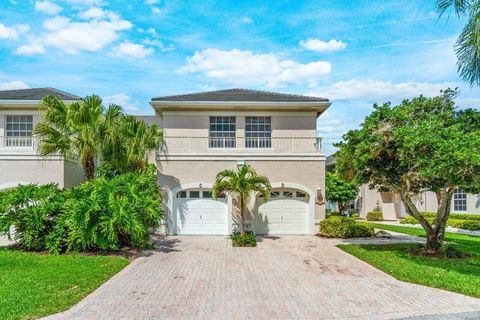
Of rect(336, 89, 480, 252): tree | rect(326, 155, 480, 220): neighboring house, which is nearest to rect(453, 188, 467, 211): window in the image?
rect(326, 155, 480, 220): neighboring house

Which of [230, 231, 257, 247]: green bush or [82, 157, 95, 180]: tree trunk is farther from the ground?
[82, 157, 95, 180]: tree trunk

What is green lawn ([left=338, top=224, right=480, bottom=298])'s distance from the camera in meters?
9.26

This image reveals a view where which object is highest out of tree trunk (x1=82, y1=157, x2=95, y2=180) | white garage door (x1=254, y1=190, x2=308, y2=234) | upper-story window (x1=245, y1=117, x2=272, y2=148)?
upper-story window (x1=245, y1=117, x2=272, y2=148)

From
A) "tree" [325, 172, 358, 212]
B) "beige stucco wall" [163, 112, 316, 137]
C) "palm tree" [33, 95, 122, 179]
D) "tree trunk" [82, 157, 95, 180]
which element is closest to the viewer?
"palm tree" [33, 95, 122, 179]

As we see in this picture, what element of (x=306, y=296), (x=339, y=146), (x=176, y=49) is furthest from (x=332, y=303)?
(x=176, y=49)

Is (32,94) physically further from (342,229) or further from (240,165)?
(342,229)

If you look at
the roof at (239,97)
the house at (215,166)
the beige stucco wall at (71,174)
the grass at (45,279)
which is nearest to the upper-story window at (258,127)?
the house at (215,166)

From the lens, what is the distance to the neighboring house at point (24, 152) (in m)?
18.0

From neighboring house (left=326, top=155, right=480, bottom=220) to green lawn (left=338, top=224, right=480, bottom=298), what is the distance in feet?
41.5

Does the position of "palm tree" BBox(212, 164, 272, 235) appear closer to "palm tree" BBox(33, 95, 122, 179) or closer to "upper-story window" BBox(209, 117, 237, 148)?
"upper-story window" BBox(209, 117, 237, 148)

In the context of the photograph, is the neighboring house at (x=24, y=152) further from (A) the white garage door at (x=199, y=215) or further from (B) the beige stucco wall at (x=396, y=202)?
(B) the beige stucco wall at (x=396, y=202)

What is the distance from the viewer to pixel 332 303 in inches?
310

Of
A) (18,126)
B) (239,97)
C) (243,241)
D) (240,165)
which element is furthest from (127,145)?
(18,126)

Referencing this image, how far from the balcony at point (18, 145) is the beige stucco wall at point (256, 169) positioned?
6552 mm
